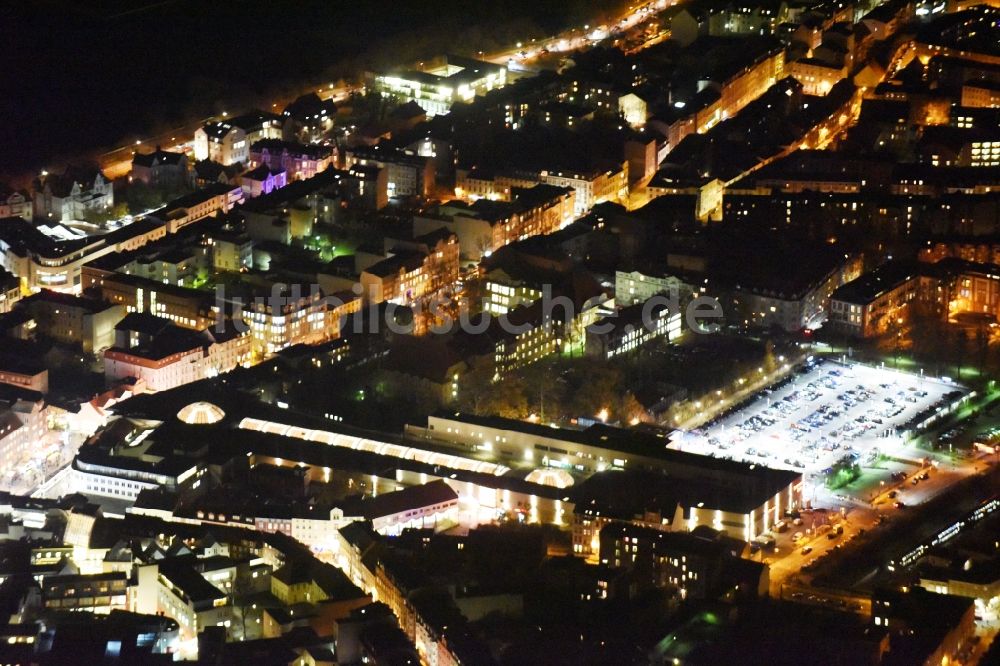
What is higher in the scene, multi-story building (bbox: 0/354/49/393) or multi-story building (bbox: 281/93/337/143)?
multi-story building (bbox: 281/93/337/143)

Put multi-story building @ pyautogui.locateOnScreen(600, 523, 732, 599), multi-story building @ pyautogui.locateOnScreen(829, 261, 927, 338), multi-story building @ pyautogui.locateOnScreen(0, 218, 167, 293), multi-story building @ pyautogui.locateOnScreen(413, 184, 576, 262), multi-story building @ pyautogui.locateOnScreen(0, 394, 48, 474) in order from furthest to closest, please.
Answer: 1. multi-story building @ pyautogui.locateOnScreen(413, 184, 576, 262)
2. multi-story building @ pyautogui.locateOnScreen(0, 218, 167, 293)
3. multi-story building @ pyautogui.locateOnScreen(829, 261, 927, 338)
4. multi-story building @ pyautogui.locateOnScreen(0, 394, 48, 474)
5. multi-story building @ pyautogui.locateOnScreen(600, 523, 732, 599)

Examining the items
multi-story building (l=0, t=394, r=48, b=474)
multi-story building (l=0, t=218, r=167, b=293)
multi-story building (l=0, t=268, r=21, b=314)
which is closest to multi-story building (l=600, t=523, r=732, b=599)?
multi-story building (l=0, t=394, r=48, b=474)

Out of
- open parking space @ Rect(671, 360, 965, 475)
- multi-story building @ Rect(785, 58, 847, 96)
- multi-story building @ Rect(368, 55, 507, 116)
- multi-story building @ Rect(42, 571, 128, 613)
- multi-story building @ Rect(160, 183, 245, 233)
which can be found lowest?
open parking space @ Rect(671, 360, 965, 475)

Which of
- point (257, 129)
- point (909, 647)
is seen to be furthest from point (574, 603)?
point (257, 129)

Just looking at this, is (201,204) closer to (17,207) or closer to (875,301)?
(17,207)

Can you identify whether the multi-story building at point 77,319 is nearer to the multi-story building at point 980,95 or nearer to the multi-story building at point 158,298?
the multi-story building at point 158,298

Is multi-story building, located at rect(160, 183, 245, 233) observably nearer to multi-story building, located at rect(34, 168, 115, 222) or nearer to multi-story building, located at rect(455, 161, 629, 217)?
multi-story building, located at rect(34, 168, 115, 222)

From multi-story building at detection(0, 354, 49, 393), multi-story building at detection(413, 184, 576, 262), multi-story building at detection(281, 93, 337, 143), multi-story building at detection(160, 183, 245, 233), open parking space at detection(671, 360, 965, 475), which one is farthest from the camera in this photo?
multi-story building at detection(281, 93, 337, 143)

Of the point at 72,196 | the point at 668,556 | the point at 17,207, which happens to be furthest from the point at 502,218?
the point at 668,556
